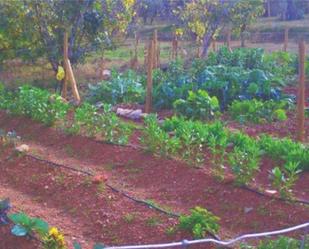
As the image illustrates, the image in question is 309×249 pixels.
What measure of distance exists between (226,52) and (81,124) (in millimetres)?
4572

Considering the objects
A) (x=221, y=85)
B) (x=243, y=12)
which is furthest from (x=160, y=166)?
(x=243, y=12)

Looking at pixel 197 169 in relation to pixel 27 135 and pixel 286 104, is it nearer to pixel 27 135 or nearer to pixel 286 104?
pixel 27 135

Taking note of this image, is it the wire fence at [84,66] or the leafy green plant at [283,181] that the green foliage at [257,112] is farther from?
the wire fence at [84,66]

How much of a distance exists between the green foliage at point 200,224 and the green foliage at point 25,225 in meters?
0.96

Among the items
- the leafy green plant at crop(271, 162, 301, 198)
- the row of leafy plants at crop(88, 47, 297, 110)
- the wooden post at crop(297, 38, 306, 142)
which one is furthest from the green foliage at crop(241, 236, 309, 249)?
the row of leafy plants at crop(88, 47, 297, 110)

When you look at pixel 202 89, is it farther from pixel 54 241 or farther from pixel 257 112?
pixel 54 241

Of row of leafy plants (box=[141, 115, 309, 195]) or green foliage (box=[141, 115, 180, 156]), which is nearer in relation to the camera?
row of leafy plants (box=[141, 115, 309, 195])

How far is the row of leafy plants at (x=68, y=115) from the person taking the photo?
7.15 m

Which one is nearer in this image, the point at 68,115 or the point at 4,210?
the point at 4,210

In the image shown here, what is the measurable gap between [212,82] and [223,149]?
342cm

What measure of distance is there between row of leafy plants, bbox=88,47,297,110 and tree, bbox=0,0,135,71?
1.60m

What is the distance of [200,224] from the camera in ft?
14.2

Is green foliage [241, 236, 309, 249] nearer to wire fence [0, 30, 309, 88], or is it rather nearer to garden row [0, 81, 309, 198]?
garden row [0, 81, 309, 198]

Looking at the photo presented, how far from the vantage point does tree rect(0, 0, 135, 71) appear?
37.4 ft
